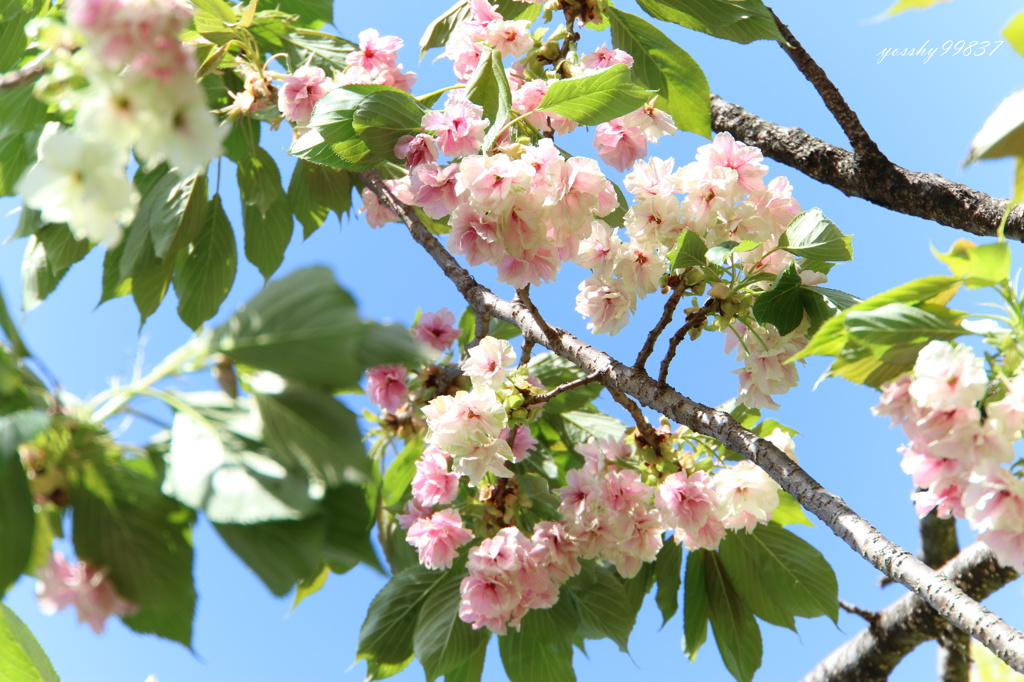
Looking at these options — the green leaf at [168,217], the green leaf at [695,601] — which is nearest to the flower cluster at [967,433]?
the green leaf at [695,601]

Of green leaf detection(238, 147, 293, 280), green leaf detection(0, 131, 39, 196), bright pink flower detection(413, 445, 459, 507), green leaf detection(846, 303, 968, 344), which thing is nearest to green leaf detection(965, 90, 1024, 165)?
green leaf detection(846, 303, 968, 344)

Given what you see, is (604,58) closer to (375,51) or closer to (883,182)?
(375,51)

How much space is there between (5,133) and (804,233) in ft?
4.00

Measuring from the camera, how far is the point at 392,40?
1.42 metres

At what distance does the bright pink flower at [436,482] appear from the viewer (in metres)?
1.17

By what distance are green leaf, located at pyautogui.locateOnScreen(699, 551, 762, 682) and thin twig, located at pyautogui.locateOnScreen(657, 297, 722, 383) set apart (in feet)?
1.64

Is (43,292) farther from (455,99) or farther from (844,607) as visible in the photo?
(844,607)

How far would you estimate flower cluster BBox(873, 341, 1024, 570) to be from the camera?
63 cm

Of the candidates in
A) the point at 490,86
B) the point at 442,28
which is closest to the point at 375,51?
the point at 442,28

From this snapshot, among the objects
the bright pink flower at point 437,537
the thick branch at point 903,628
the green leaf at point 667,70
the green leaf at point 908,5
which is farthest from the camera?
the thick branch at point 903,628

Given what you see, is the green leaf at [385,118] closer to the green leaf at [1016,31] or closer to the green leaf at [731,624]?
the green leaf at [1016,31]

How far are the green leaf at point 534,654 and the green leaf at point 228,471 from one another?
91 cm

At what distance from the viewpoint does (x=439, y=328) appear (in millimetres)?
1543

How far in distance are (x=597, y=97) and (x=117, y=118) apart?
2.20 feet
